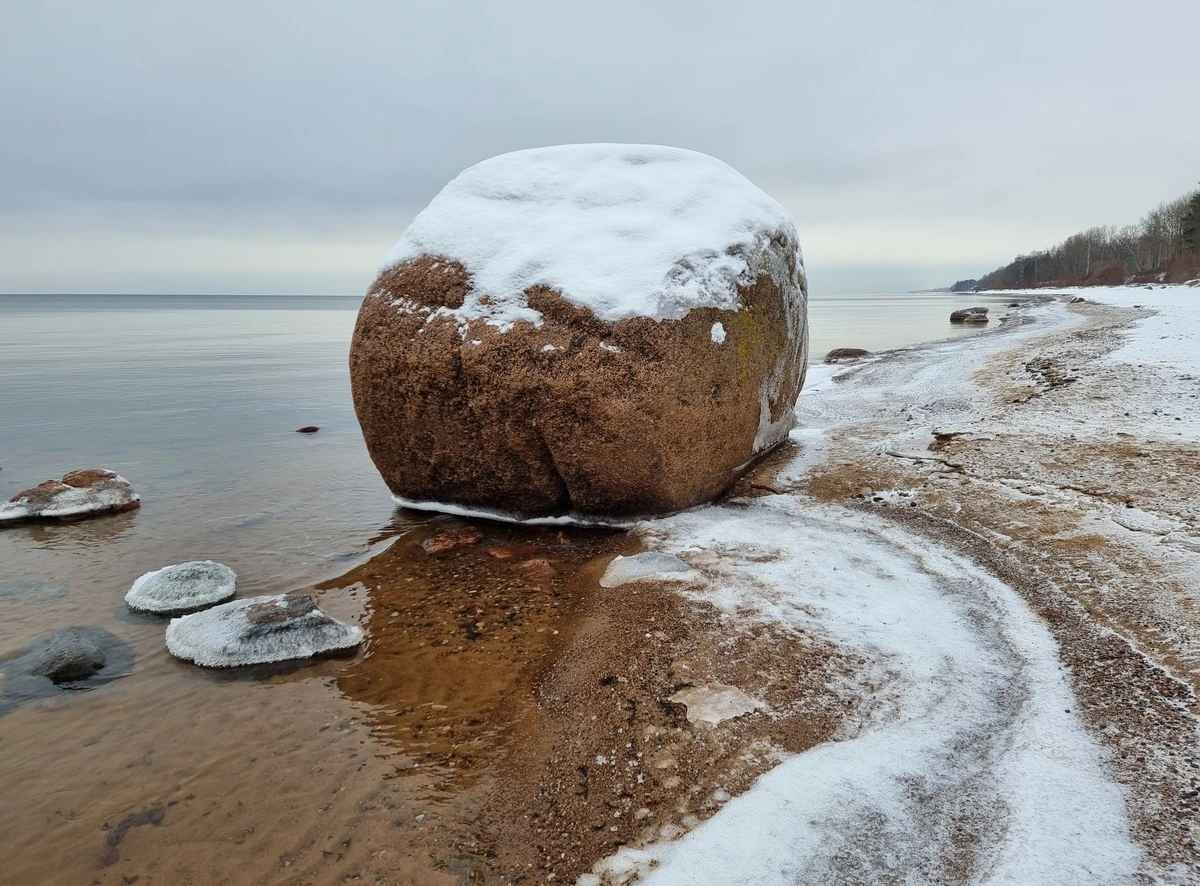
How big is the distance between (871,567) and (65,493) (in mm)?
7482

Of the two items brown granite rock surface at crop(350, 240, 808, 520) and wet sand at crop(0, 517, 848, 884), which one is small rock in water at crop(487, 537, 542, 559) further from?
wet sand at crop(0, 517, 848, 884)

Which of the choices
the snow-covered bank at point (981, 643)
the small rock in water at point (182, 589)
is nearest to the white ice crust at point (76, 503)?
the small rock in water at point (182, 589)

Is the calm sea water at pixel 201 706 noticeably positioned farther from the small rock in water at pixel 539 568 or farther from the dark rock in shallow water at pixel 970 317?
the dark rock in shallow water at pixel 970 317

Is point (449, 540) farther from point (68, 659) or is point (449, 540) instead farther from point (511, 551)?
point (68, 659)

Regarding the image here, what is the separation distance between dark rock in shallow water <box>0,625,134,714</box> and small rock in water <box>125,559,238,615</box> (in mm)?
391

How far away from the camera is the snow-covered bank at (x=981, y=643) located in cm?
236

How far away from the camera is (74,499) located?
6812 mm

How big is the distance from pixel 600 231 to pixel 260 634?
4.04 m

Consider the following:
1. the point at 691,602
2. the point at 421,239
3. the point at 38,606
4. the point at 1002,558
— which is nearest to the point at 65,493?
the point at 38,606

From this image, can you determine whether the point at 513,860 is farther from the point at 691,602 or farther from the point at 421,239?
the point at 421,239

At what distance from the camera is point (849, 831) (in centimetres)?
246

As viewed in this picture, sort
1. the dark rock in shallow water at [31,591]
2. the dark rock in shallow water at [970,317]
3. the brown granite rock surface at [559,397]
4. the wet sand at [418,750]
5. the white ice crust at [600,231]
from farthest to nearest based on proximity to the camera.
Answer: the dark rock in shallow water at [970,317], the white ice crust at [600,231], the brown granite rock surface at [559,397], the dark rock in shallow water at [31,591], the wet sand at [418,750]

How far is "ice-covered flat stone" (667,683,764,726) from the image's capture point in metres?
3.16

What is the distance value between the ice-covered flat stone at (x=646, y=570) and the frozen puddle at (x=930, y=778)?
509mm
